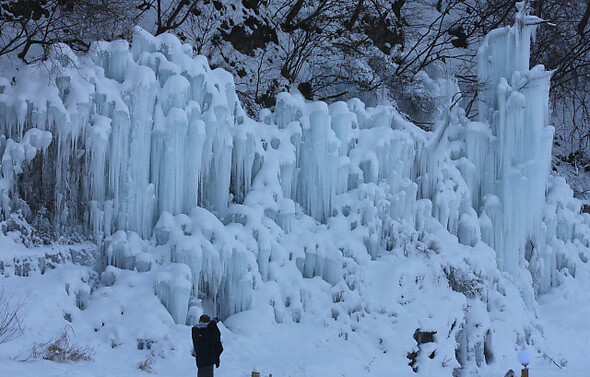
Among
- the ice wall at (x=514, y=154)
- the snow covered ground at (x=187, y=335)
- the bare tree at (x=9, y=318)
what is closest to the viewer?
the bare tree at (x=9, y=318)

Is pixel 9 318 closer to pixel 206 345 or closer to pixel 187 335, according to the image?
pixel 187 335

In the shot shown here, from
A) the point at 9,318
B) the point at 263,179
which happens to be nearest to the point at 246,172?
the point at 263,179

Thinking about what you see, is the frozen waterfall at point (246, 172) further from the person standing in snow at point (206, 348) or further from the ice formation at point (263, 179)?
the person standing in snow at point (206, 348)

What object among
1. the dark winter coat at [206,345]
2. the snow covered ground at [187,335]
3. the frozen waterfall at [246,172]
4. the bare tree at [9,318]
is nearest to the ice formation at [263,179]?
the frozen waterfall at [246,172]

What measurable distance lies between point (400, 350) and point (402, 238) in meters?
2.72

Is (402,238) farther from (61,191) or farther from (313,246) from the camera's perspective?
(61,191)

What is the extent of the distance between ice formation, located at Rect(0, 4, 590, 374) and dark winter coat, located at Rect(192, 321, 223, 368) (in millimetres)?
2824

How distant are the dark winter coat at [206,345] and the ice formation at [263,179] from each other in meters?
2.82

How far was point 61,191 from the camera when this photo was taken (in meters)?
10.7

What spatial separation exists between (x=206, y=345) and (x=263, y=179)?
5548 millimetres

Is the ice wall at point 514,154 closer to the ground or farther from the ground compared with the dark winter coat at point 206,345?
farther from the ground

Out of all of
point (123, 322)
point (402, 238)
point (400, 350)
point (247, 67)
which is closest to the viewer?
point (123, 322)

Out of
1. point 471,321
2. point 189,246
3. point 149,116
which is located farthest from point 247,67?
point 471,321

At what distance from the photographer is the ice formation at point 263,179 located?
1077 centimetres
